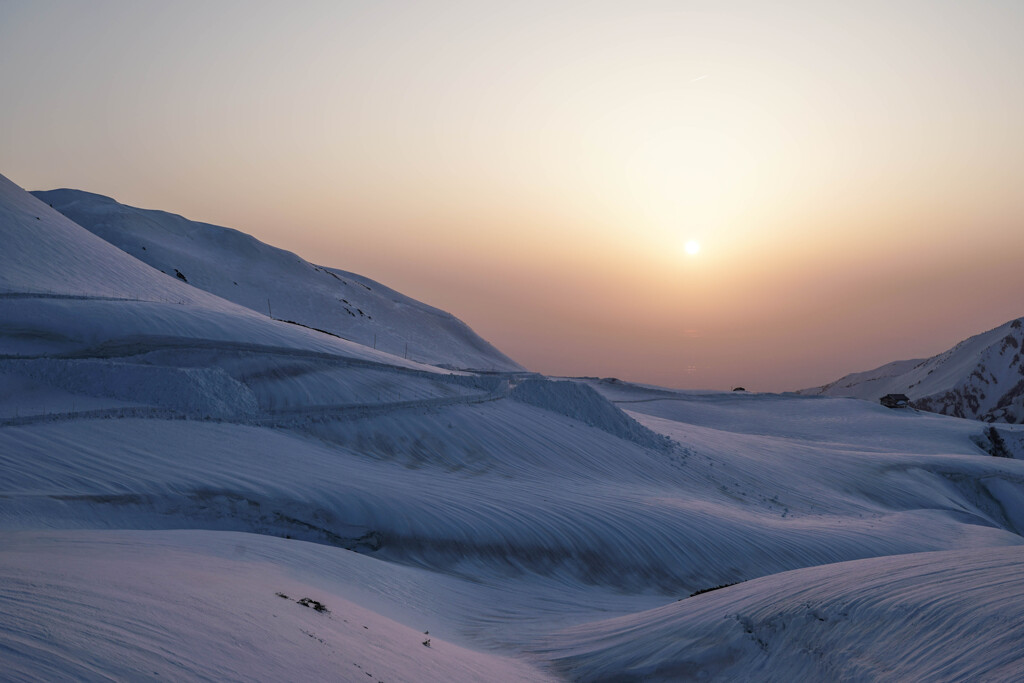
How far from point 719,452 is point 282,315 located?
260ft

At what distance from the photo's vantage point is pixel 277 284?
Result: 122 metres

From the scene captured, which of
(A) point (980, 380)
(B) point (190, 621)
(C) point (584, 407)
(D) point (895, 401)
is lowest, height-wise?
(B) point (190, 621)

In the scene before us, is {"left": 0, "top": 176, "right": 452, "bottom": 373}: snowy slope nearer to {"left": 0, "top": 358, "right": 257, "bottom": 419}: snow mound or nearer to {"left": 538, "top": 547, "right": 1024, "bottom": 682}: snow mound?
{"left": 0, "top": 358, "right": 257, "bottom": 419}: snow mound

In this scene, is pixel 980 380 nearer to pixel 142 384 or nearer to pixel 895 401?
pixel 895 401

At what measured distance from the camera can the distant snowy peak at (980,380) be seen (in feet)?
351

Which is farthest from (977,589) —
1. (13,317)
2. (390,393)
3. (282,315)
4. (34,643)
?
(282,315)

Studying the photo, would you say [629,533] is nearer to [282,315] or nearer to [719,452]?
[719,452]

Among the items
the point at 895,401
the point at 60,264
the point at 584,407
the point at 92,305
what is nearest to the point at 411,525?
the point at 584,407

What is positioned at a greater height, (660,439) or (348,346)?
(348,346)

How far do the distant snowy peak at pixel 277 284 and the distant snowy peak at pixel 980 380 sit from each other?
2738 inches

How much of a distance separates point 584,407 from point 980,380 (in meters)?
95.1

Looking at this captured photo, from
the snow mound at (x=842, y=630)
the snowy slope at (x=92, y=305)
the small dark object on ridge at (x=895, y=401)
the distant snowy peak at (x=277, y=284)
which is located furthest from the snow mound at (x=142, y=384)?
the small dark object on ridge at (x=895, y=401)

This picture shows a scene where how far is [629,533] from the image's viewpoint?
27938 millimetres

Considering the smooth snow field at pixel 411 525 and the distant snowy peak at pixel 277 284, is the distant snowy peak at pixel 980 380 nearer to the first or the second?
the smooth snow field at pixel 411 525
